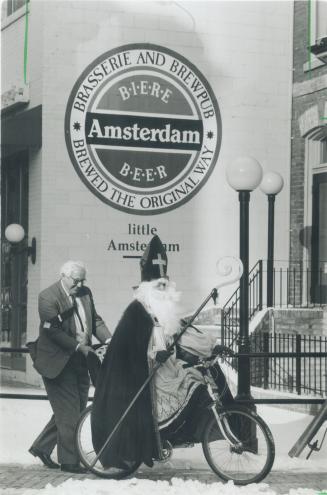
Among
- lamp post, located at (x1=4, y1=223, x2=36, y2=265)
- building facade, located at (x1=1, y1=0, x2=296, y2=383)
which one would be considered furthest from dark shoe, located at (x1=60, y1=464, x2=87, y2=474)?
lamp post, located at (x1=4, y1=223, x2=36, y2=265)

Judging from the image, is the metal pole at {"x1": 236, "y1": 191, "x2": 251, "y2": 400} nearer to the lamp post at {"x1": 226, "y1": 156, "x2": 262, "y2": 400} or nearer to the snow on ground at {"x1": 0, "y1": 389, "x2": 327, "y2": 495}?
the lamp post at {"x1": 226, "y1": 156, "x2": 262, "y2": 400}

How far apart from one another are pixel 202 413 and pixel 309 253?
→ 3.33 meters

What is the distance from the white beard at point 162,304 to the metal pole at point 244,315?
1086mm

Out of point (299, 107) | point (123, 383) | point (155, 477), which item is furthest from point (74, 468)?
point (299, 107)

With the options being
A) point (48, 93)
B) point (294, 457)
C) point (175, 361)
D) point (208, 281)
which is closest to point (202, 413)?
point (175, 361)

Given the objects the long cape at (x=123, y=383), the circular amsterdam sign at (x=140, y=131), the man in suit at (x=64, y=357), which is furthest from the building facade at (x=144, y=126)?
the long cape at (x=123, y=383)

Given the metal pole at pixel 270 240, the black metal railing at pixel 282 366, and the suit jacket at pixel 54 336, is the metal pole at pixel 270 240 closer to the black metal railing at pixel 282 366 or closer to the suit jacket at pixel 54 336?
the black metal railing at pixel 282 366

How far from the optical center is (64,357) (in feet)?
20.0

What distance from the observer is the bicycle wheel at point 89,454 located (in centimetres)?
586

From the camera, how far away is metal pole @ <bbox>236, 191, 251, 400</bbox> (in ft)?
22.2

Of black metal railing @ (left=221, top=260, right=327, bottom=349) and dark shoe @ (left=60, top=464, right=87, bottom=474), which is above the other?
black metal railing @ (left=221, top=260, right=327, bottom=349)

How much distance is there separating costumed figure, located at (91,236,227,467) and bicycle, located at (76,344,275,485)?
0.26ft

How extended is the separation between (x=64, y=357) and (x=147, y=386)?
0.70m

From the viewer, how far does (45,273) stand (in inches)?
331
